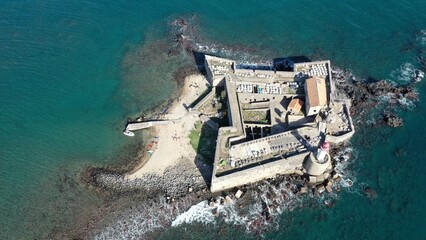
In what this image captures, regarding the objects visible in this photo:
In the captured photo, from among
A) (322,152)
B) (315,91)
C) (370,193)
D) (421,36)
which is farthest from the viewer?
(421,36)

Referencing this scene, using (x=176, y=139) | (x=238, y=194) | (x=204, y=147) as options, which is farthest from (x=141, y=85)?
(x=238, y=194)

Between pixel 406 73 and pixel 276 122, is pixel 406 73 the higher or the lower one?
the higher one

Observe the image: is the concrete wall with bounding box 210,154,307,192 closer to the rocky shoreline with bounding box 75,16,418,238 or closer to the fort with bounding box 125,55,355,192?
the fort with bounding box 125,55,355,192

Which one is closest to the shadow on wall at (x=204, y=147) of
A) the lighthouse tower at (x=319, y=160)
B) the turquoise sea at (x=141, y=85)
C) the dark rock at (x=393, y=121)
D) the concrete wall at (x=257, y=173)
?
the concrete wall at (x=257, y=173)

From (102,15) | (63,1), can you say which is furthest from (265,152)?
(63,1)

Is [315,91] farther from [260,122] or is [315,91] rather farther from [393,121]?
[393,121]
